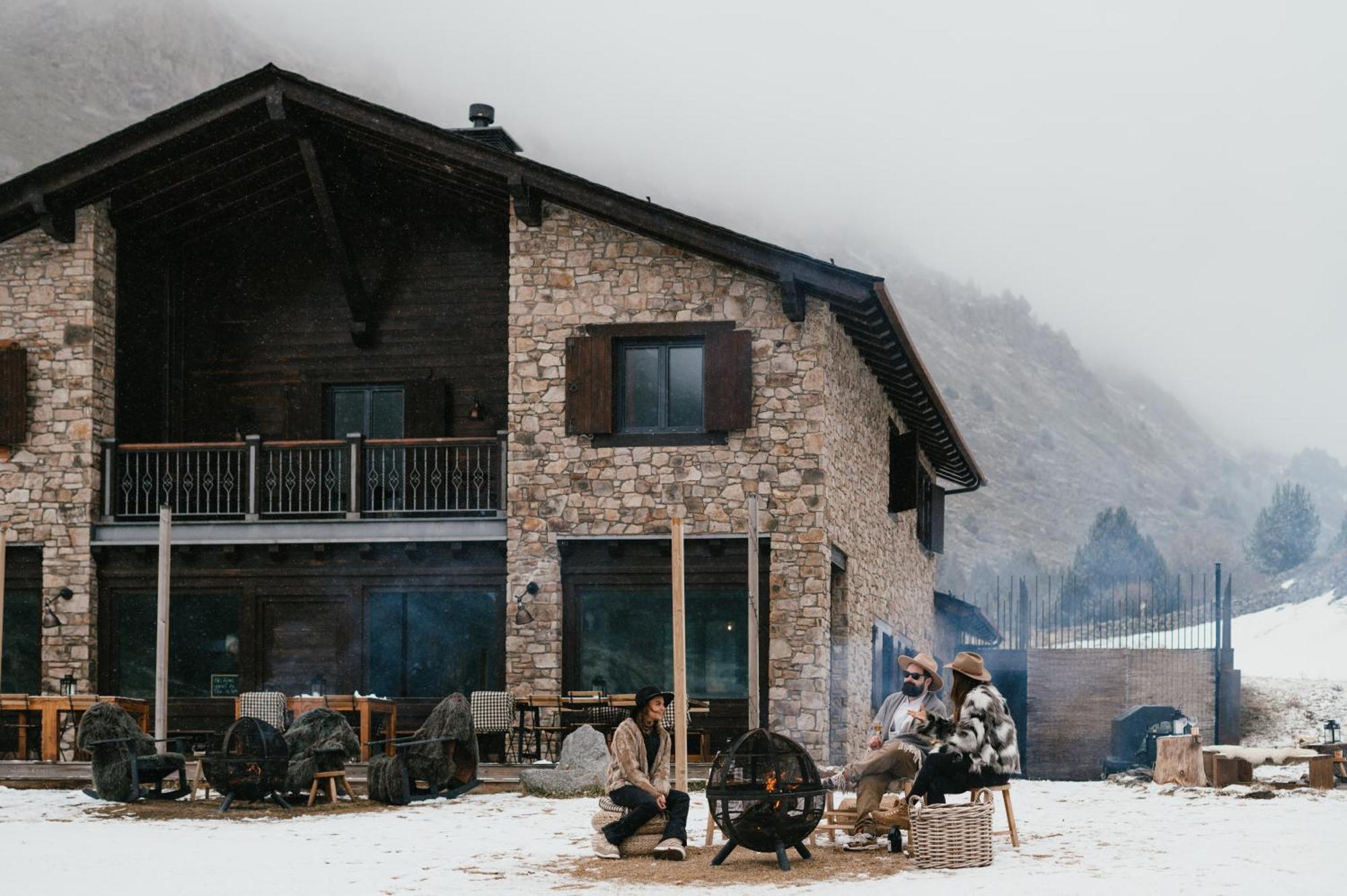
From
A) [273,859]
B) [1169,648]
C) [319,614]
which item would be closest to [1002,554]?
[1169,648]

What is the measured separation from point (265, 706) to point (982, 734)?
929 cm

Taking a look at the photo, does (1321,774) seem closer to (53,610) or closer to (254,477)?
(254,477)

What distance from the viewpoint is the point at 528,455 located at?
61.8 feet

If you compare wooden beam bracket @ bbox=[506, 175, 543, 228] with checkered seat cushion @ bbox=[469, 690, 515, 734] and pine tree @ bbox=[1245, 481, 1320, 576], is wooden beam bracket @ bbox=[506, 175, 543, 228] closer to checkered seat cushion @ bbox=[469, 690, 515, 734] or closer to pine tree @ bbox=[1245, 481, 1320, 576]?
checkered seat cushion @ bbox=[469, 690, 515, 734]

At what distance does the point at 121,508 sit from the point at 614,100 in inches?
5077

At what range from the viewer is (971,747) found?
1004 cm

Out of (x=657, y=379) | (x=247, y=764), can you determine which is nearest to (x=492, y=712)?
(x=657, y=379)

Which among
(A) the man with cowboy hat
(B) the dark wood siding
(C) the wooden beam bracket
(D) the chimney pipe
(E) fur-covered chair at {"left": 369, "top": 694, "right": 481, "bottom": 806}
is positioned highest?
(D) the chimney pipe

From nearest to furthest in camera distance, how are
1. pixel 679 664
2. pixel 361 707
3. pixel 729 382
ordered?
1. pixel 679 664
2. pixel 361 707
3. pixel 729 382

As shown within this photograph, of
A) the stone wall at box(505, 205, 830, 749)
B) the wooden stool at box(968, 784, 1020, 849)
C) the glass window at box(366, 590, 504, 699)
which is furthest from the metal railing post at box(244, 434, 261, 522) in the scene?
the wooden stool at box(968, 784, 1020, 849)

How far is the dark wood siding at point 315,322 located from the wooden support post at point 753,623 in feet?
19.1

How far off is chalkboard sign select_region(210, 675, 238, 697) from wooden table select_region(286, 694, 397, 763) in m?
1.37

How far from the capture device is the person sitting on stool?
10227 millimetres

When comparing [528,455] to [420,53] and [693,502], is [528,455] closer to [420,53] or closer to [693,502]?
[693,502]
